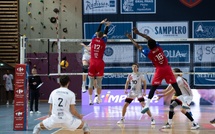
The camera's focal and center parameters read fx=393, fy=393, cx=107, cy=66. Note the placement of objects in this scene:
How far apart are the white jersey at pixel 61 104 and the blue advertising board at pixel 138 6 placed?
A: 1940 centimetres

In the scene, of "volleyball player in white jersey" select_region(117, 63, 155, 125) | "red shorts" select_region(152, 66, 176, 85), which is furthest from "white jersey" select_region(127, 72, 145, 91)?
"red shorts" select_region(152, 66, 176, 85)

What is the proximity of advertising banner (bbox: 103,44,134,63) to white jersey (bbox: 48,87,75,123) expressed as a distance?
1836 cm

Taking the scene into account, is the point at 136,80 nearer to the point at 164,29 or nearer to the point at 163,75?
the point at 163,75

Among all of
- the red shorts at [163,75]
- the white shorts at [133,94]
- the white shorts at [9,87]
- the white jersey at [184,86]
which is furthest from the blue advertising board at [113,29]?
the red shorts at [163,75]

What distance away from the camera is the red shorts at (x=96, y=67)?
1241cm

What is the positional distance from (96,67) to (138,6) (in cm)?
1529

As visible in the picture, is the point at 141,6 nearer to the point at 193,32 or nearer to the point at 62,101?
the point at 193,32

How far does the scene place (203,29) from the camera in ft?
87.0

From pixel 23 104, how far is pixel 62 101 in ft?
17.1

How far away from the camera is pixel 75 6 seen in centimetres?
2955

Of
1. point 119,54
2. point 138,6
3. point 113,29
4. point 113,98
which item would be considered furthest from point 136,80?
point 138,6

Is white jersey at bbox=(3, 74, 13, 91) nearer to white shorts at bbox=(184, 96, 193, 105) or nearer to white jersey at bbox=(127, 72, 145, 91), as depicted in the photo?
white jersey at bbox=(127, 72, 145, 91)

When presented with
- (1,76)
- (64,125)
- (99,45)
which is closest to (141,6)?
(1,76)

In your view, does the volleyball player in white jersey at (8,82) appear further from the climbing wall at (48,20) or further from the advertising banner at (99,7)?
the advertising banner at (99,7)
